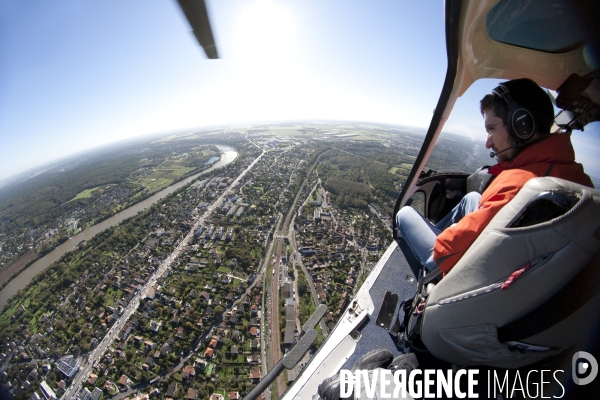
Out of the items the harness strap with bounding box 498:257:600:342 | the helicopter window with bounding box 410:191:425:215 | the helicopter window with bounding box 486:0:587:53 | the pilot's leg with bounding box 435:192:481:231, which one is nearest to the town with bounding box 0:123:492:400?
the helicopter window with bounding box 410:191:425:215

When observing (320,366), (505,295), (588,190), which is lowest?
Answer: (320,366)

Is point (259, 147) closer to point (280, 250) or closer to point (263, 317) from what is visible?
point (280, 250)

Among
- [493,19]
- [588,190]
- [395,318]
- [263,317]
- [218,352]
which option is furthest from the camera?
[263,317]

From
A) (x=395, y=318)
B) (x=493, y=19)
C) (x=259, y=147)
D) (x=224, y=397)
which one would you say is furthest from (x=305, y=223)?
(x=259, y=147)

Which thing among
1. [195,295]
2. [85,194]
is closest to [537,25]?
[195,295]

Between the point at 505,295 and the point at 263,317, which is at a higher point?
the point at 505,295

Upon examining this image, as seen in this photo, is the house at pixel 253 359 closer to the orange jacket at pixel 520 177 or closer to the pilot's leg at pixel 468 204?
the pilot's leg at pixel 468 204

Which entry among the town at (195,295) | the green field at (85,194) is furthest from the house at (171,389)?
the green field at (85,194)
